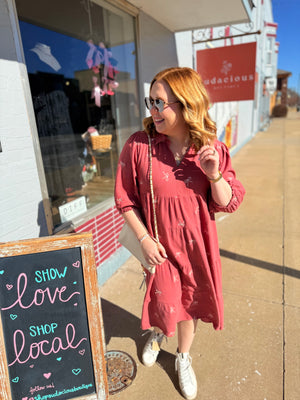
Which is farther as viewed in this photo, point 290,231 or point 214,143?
point 290,231

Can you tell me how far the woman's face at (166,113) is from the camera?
1418mm

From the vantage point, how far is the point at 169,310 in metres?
1.69

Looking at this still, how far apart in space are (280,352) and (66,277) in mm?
1671

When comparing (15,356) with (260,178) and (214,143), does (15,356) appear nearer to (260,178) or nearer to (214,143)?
(214,143)

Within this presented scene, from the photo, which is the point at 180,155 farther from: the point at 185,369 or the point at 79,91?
the point at 79,91

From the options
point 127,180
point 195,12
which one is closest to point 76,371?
point 127,180

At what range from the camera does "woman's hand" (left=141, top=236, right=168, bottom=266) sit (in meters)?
1.54

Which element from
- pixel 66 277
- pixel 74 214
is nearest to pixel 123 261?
pixel 74 214

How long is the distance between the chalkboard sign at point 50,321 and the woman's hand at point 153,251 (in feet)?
0.95

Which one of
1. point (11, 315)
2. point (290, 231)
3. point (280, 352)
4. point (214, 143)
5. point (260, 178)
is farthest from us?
point (260, 178)

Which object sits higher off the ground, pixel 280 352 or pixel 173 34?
pixel 173 34

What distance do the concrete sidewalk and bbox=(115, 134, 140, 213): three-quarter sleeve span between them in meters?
1.24

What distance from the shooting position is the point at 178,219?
154cm

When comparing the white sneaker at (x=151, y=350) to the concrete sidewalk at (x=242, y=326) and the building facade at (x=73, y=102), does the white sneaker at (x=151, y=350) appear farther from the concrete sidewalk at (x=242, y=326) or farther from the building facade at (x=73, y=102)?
the building facade at (x=73, y=102)
